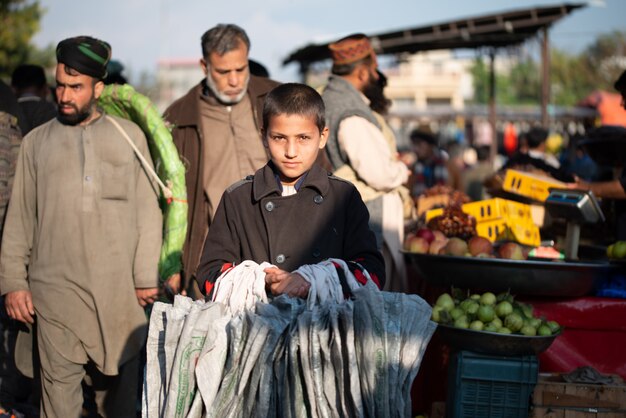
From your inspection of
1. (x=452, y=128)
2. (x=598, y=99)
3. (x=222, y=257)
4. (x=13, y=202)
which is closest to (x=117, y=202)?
(x=13, y=202)

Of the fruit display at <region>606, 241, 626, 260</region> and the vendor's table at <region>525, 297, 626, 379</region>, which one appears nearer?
the vendor's table at <region>525, 297, 626, 379</region>

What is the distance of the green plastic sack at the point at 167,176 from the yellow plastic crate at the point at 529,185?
2.52m

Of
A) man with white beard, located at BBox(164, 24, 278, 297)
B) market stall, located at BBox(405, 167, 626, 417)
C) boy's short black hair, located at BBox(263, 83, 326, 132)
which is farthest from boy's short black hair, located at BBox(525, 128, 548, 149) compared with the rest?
boy's short black hair, located at BBox(263, 83, 326, 132)

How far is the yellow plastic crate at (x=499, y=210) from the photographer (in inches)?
215

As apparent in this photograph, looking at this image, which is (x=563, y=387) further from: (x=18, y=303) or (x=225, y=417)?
(x=18, y=303)

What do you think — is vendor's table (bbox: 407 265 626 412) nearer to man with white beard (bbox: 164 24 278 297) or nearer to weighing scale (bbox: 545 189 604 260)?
weighing scale (bbox: 545 189 604 260)

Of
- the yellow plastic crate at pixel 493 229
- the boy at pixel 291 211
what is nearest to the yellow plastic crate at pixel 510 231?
the yellow plastic crate at pixel 493 229

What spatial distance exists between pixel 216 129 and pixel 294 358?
2.61 m

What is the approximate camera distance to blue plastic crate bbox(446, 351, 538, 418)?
4.01 m

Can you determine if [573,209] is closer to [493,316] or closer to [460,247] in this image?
[460,247]

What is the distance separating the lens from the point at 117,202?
14.7 feet

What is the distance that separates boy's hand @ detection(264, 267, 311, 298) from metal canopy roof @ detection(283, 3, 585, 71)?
8141mm

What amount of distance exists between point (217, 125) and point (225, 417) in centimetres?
267

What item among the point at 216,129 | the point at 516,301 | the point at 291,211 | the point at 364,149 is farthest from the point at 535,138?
the point at 291,211
